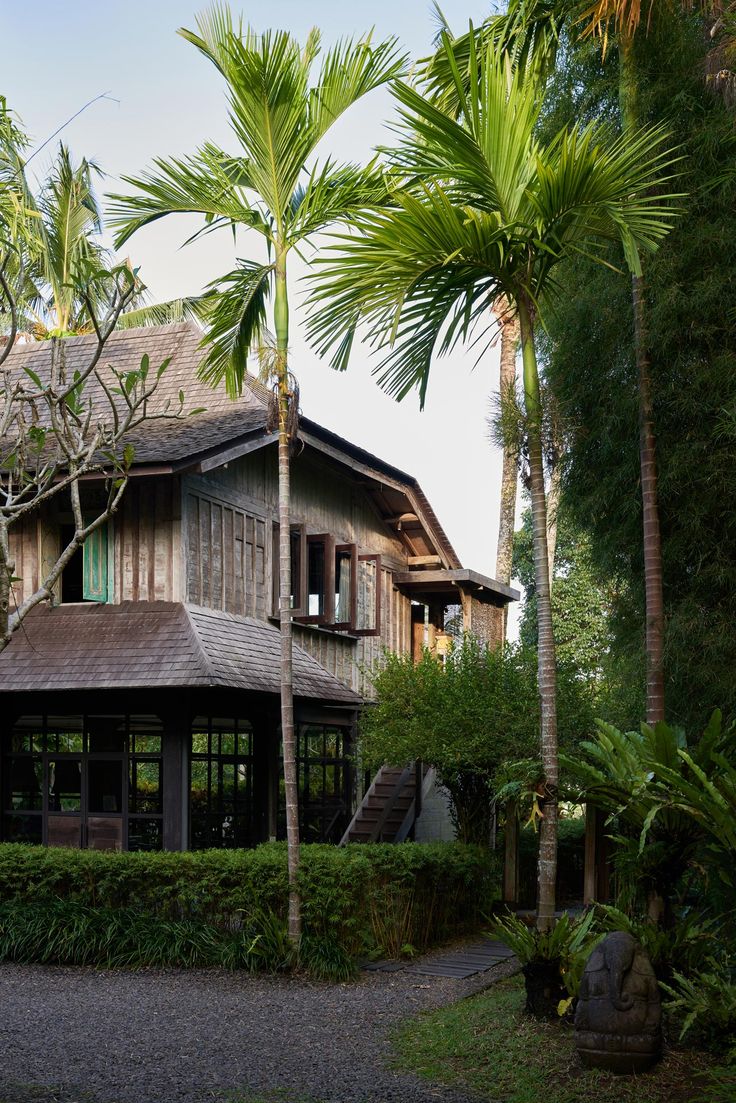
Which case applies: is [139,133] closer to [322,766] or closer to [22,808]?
[22,808]

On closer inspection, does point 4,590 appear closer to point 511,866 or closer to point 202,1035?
point 202,1035

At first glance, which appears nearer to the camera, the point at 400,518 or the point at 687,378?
the point at 687,378

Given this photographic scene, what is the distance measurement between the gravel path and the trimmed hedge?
627 millimetres

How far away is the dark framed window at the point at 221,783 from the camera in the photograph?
1443 centimetres

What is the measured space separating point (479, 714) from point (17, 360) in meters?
9.44

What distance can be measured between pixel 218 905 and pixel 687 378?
6591 millimetres

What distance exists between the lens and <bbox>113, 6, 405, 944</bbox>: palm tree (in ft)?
31.8

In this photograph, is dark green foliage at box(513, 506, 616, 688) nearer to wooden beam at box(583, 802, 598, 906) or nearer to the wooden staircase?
the wooden staircase

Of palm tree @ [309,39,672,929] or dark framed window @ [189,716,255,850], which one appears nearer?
palm tree @ [309,39,672,929]

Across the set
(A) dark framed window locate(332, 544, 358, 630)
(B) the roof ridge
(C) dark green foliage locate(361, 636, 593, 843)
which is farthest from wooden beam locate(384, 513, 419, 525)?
(B) the roof ridge

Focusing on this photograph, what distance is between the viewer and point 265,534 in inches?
636

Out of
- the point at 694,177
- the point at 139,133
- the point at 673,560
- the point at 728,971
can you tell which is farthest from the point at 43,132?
the point at 728,971

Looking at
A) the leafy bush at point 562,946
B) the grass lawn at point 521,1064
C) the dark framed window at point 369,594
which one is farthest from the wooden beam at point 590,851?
the dark framed window at point 369,594

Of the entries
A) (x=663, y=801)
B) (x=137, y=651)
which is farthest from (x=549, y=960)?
(x=137, y=651)
